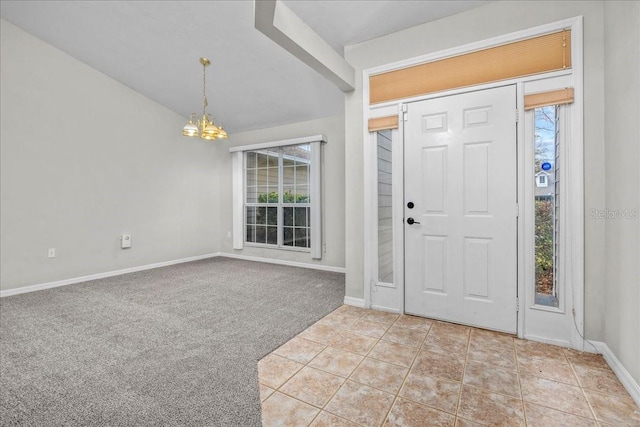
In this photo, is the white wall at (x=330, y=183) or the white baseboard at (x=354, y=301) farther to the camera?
the white wall at (x=330, y=183)

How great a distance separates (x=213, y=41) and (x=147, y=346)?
3.30 meters

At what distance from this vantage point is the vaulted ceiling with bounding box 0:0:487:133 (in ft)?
8.85

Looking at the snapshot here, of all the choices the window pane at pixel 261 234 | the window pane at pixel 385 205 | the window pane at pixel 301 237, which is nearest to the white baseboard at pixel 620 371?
the window pane at pixel 385 205

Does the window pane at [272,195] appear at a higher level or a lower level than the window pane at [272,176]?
lower

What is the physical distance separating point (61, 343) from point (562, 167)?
4.07m

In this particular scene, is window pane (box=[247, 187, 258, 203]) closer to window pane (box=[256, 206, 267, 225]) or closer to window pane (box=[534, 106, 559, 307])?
window pane (box=[256, 206, 267, 225])

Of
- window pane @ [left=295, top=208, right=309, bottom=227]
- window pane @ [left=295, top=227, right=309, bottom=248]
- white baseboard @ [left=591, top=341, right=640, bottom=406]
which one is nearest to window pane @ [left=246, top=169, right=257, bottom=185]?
window pane @ [left=295, top=208, right=309, bottom=227]

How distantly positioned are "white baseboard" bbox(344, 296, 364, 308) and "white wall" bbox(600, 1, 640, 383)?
188 centimetres

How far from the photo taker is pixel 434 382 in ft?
5.83

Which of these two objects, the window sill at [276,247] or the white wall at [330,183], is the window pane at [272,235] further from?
the white wall at [330,183]

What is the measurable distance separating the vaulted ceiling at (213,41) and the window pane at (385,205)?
1094 millimetres

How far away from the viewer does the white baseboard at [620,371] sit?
1.62 meters

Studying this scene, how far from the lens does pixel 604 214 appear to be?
2096 mm

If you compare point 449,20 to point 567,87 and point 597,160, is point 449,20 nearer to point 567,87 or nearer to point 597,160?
point 567,87
